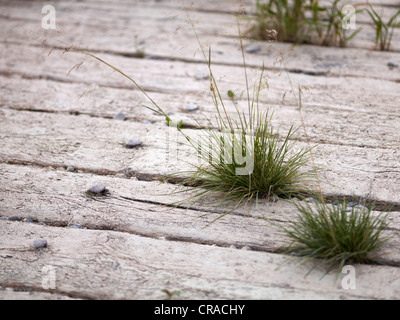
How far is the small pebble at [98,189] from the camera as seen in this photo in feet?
5.93

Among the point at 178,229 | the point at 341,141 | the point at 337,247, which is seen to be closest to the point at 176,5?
the point at 341,141

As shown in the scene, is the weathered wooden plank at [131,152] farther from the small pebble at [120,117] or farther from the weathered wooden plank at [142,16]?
the weathered wooden plank at [142,16]

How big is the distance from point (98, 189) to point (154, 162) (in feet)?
0.98

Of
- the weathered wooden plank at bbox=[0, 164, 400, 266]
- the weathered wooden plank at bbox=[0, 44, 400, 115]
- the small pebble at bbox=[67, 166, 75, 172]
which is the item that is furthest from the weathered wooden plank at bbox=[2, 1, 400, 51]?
the weathered wooden plank at bbox=[0, 164, 400, 266]

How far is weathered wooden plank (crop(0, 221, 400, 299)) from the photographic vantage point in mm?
1354

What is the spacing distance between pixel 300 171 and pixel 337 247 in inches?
19.7

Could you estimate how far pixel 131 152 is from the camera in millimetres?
2092

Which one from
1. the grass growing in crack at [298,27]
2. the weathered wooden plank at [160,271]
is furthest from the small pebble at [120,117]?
the grass growing in crack at [298,27]

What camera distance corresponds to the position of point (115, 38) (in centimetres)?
325

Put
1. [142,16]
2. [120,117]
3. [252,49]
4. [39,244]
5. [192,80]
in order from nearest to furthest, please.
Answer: [39,244], [120,117], [192,80], [252,49], [142,16]

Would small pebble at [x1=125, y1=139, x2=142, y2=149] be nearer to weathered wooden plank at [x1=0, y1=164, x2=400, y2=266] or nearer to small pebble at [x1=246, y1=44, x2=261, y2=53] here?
weathered wooden plank at [x1=0, y1=164, x2=400, y2=266]

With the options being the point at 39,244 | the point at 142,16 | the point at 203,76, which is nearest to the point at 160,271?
the point at 39,244

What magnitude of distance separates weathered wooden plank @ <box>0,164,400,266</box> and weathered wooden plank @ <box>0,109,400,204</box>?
117 millimetres

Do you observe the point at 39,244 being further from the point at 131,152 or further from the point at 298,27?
the point at 298,27
